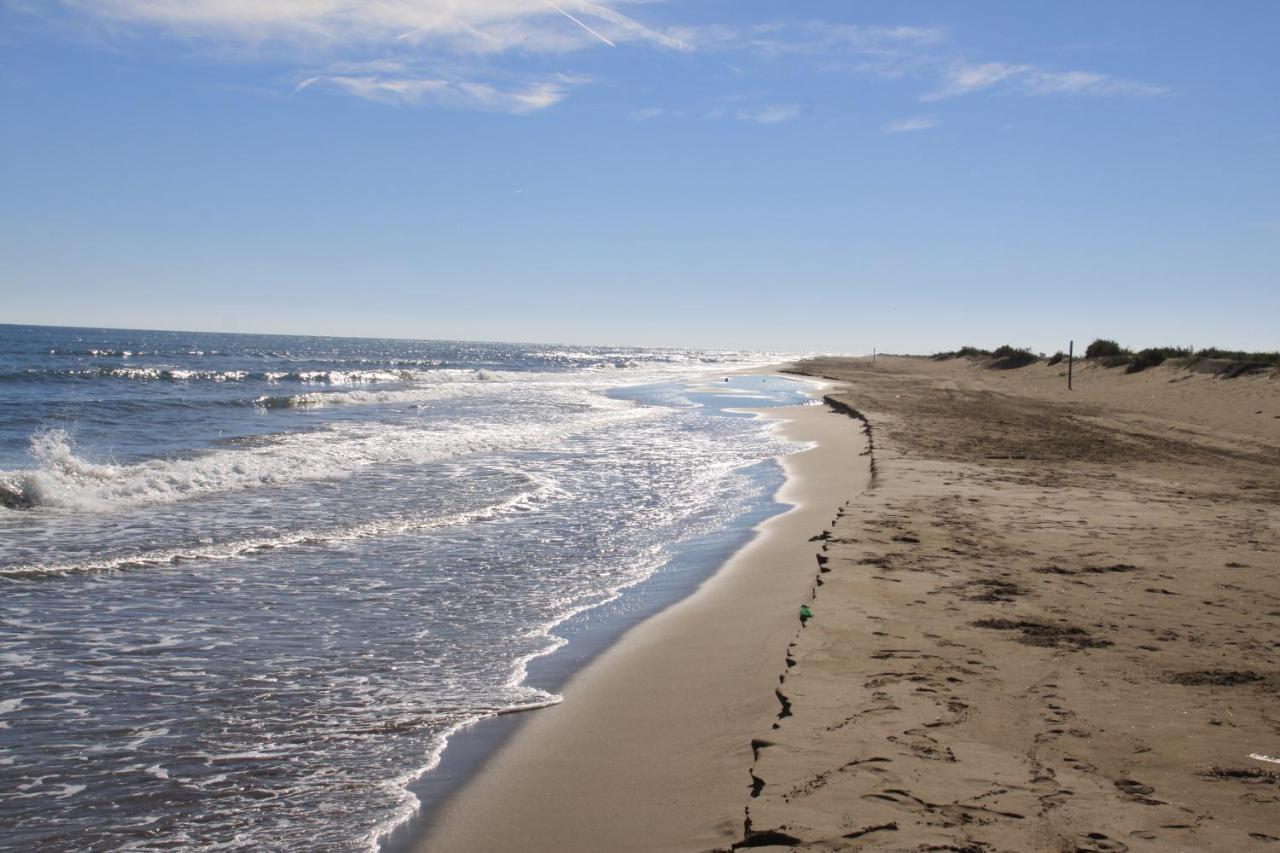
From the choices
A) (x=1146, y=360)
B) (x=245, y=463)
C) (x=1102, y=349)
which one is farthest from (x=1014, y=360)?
(x=245, y=463)

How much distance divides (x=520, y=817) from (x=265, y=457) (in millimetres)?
13669

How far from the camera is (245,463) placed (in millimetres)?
14695

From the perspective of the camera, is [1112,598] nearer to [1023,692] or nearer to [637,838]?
[1023,692]

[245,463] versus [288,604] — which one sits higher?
[245,463]

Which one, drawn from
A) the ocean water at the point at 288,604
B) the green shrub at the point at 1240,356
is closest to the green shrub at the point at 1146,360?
the green shrub at the point at 1240,356

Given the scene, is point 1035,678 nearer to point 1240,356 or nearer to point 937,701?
point 937,701

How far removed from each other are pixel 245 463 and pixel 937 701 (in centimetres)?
1311

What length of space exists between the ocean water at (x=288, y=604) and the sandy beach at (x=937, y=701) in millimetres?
751

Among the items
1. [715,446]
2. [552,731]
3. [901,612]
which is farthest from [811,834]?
[715,446]

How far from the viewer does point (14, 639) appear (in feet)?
20.4

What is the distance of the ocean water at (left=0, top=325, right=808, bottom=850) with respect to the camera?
4094mm

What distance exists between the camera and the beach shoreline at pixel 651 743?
366 cm

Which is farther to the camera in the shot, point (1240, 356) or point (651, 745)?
point (1240, 356)

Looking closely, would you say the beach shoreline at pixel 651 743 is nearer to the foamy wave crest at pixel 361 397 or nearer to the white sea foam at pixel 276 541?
the white sea foam at pixel 276 541
